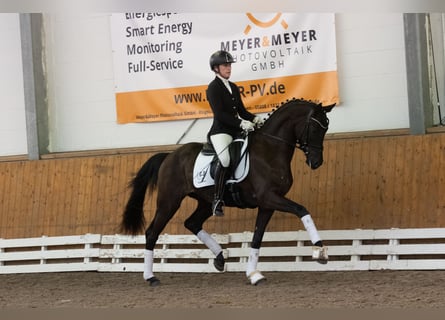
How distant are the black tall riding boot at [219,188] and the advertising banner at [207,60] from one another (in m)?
2.30

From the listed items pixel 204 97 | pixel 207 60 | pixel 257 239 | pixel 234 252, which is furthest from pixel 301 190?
pixel 207 60

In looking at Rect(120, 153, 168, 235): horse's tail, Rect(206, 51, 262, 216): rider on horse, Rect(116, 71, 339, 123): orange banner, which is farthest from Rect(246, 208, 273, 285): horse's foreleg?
Rect(116, 71, 339, 123): orange banner

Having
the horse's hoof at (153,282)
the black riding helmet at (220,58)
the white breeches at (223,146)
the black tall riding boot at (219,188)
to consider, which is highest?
the black riding helmet at (220,58)

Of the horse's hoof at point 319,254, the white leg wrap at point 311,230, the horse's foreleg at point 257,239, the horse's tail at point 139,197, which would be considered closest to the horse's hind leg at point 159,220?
the horse's tail at point 139,197

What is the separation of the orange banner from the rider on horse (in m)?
1.92

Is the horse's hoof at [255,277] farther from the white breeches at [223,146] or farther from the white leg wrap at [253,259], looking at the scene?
the white breeches at [223,146]

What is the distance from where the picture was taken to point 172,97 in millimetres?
9430

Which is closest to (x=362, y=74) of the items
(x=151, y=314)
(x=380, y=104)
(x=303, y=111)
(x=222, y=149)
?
(x=380, y=104)

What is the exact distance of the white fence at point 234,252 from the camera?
709 centimetres

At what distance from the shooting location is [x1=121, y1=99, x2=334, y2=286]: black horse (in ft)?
21.0

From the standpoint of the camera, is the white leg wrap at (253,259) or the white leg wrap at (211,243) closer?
the white leg wrap at (253,259)

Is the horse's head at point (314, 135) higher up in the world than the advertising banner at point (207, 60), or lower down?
lower down

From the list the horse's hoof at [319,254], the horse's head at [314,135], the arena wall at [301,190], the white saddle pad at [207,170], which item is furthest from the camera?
the arena wall at [301,190]

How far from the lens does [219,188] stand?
6586 mm
